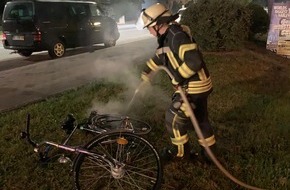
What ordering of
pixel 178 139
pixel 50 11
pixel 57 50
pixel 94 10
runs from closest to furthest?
1. pixel 178 139
2. pixel 50 11
3. pixel 57 50
4. pixel 94 10

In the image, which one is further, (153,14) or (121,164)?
(153,14)

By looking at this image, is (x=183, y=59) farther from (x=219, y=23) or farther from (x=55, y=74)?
(x=219, y=23)

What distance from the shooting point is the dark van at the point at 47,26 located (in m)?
12.9

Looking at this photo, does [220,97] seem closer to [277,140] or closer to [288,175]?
[277,140]

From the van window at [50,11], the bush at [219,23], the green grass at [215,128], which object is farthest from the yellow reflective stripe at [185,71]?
the van window at [50,11]

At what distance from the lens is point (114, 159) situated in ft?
11.6

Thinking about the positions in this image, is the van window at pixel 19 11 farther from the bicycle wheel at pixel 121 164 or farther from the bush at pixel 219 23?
the bicycle wheel at pixel 121 164

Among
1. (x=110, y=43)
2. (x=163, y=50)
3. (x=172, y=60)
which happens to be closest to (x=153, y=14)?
(x=163, y=50)

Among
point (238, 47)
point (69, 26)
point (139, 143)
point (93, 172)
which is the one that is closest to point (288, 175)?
point (139, 143)

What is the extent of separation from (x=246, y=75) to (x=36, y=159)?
6.44 meters

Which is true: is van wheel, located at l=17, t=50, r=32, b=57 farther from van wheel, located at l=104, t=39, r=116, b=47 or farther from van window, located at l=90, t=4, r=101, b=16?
van wheel, located at l=104, t=39, r=116, b=47

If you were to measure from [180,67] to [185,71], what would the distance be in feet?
0.22

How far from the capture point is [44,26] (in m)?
13.1

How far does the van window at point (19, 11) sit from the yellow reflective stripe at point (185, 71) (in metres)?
10.5
